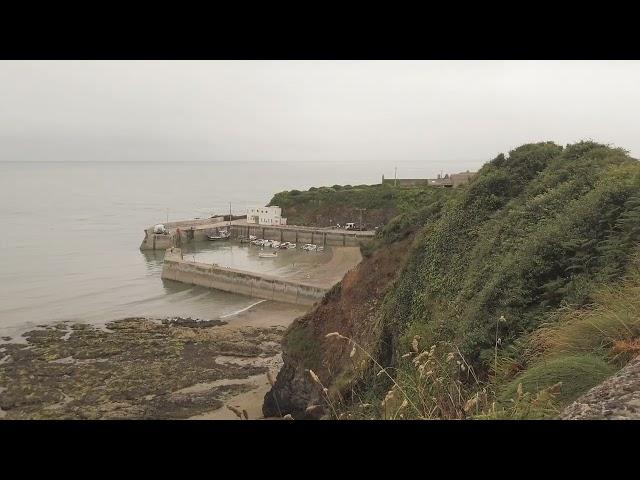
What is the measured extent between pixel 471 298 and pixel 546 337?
169 inches

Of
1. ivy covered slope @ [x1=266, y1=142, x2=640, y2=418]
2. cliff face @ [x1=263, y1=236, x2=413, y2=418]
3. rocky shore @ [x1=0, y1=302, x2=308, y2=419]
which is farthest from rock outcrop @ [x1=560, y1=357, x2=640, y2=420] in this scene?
rocky shore @ [x1=0, y1=302, x2=308, y2=419]

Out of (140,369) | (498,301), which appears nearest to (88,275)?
(140,369)

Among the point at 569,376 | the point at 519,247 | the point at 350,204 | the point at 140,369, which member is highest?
the point at 350,204

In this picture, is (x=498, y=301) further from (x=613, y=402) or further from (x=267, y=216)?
(x=267, y=216)

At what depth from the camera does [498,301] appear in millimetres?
8438

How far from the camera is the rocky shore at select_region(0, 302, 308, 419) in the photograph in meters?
17.0

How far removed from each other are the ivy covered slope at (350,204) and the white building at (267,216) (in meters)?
3.38

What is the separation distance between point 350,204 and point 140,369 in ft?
155

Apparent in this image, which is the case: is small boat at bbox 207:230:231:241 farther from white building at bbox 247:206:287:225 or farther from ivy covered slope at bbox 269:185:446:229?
ivy covered slope at bbox 269:185:446:229

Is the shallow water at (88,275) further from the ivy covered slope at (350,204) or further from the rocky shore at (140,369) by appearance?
the ivy covered slope at (350,204)
